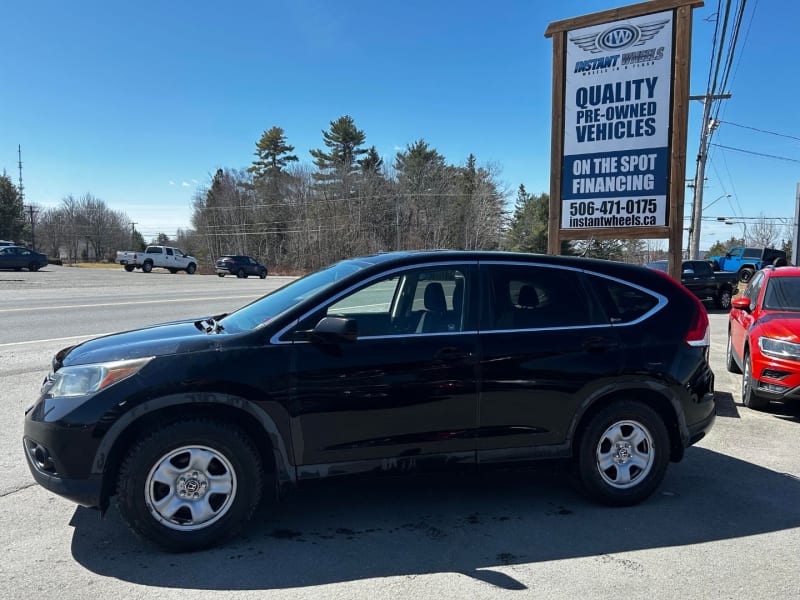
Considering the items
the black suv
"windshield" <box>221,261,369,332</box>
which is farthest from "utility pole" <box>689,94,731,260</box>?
the black suv

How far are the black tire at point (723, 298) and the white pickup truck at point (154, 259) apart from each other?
4067 cm

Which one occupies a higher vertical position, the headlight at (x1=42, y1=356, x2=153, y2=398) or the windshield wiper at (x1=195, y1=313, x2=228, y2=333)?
the windshield wiper at (x1=195, y1=313, x2=228, y2=333)

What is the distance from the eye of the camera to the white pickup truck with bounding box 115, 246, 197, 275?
4647cm

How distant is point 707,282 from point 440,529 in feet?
61.3

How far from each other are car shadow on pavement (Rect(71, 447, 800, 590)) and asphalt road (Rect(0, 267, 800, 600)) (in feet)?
0.04

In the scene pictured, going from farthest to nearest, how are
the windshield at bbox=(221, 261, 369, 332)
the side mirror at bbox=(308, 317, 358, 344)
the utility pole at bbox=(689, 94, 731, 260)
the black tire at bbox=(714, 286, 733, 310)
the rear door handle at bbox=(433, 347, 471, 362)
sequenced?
the utility pole at bbox=(689, 94, 731, 260) → the black tire at bbox=(714, 286, 733, 310) → the windshield at bbox=(221, 261, 369, 332) → the rear door handle at bbox=(433, 347, 471, 362) → the side mirror at bbox=(308, 317, 358, 344)

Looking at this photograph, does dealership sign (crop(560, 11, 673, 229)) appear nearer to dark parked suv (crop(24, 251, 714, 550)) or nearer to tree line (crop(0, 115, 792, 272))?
dark parked suv (crop(24, 251, 714, 550))

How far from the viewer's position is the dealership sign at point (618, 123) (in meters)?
7.52

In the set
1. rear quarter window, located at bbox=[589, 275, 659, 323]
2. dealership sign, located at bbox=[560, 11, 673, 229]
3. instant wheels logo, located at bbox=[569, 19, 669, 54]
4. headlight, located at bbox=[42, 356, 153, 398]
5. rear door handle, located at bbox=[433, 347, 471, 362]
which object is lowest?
headlight, located at bbox=[42, 356, 153, 398]

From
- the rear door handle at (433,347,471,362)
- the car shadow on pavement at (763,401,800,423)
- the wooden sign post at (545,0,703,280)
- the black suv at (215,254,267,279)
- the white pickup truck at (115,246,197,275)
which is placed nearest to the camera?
the rear door handle at (433,347,471,362)

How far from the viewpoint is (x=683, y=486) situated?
449 cm

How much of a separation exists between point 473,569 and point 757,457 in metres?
3.43

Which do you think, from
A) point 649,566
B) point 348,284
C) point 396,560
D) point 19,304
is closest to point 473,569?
point 396,560

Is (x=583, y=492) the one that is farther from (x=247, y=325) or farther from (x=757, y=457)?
(x=247, y=325)
